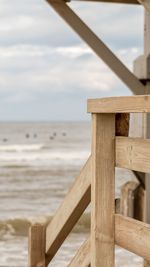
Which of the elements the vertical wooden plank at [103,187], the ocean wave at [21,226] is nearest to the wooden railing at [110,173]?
the vertical wooden plank at [103,187]

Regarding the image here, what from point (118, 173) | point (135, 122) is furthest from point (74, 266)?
point (118, 173)

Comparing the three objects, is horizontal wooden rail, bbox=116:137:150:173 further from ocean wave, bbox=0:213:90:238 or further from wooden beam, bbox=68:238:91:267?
ocean wave, bbox=0:213:90:238

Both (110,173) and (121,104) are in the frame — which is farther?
(110,173)

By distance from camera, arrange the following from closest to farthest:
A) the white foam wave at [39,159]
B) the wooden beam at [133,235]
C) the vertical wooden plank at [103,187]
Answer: the wooden beam at [133,235] → the vertical wooden plank at [103,187] → the white foam wave at [39,159]

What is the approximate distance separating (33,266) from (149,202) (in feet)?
7.16

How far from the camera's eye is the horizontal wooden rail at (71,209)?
2775mm

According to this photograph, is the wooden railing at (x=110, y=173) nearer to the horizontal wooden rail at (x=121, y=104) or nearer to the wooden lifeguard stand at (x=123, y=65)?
the horizontal wooden rail at (x=121, y=104)

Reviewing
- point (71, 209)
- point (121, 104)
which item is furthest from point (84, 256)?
point (121, 104)

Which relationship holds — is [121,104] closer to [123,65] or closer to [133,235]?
[133,235]

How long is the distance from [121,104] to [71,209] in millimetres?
817

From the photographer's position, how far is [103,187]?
2514mm

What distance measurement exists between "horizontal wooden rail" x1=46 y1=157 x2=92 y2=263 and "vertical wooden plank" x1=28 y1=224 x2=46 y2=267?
0.23 ft

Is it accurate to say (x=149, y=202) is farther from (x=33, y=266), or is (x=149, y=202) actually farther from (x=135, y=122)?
(x=33, y=266)

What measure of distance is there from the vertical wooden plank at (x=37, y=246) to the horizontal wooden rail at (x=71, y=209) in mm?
70
